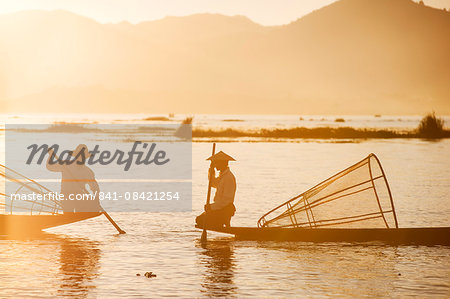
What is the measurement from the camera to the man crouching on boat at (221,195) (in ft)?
53.9

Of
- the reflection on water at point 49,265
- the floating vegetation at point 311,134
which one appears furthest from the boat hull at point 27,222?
the floating vegetation at point 311,134

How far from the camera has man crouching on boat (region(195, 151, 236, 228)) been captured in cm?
1642

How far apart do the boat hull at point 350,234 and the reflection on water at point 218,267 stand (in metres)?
0.44

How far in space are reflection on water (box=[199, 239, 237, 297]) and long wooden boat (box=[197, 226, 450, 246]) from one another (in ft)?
1.41

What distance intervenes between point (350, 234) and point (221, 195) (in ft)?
9.95

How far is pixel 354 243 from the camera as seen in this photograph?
17188 millimetres

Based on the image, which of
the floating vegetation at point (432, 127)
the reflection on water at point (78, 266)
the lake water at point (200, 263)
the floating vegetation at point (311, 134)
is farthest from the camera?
the floating vegetation at point (311, 134)

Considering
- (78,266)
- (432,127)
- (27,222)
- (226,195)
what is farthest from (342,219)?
(432,127)

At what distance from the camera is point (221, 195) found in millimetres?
16609

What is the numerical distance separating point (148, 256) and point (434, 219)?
10259mm

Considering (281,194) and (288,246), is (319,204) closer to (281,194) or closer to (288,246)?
(288,246)

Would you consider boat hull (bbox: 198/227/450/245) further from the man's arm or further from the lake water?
the man's arm

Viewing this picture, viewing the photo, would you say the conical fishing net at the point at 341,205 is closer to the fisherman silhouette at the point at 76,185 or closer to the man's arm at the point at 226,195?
the man's arm at the point at 226,195

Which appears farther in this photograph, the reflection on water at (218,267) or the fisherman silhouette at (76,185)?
the fisherman silhouette at (76,185)
